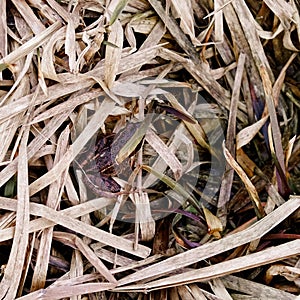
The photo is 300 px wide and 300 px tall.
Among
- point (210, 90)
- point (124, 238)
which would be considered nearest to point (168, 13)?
point (210, 90)

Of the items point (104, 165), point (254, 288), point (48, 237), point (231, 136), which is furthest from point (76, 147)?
point (254, 288)

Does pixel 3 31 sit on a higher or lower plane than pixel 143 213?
higher

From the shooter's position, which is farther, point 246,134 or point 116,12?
point 246,134

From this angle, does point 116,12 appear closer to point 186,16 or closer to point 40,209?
point 186,16

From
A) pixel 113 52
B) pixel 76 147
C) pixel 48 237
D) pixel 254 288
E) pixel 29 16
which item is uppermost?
pixel 29 16

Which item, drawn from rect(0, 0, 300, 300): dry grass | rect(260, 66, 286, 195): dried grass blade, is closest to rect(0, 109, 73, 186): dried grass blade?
rect(0, 0, 300, 300): dry grass

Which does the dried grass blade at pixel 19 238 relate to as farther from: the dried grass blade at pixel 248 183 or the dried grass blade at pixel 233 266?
the dried grass blade at pixel 248 183

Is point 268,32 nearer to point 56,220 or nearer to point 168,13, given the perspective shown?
point 168,13

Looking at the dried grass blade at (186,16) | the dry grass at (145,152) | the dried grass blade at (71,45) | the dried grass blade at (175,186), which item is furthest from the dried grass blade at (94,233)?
the dried grass blade at (186,16)
